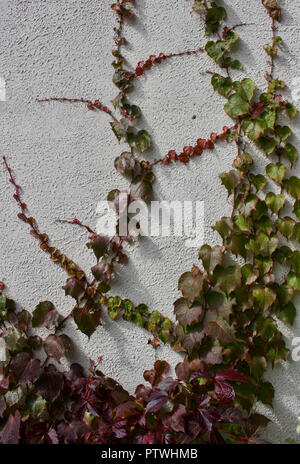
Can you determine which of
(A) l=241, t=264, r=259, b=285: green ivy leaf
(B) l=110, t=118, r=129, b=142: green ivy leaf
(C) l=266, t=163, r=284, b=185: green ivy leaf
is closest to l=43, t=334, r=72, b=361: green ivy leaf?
(A) l=241, t=264, r=259, b=285: green ivy leaf

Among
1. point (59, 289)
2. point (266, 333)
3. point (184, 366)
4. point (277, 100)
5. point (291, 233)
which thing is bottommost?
point (184, 366)

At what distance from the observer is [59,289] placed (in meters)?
2.32

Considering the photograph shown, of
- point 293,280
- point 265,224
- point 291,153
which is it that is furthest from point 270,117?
point 293,280

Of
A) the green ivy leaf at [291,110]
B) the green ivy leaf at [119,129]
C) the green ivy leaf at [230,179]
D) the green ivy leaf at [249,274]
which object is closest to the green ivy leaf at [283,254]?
the green ivy leaf at [249,274]

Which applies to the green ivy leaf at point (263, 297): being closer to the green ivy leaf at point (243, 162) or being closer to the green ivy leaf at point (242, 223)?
the green ivy leaf at point (242, 223)

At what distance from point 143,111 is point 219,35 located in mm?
509

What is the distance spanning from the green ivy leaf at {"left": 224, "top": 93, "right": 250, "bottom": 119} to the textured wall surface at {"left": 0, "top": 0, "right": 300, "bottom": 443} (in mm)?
51

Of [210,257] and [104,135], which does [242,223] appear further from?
[104,135]

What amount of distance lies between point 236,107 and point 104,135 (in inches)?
26.2

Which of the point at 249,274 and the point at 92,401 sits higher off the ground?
the point at 249,274

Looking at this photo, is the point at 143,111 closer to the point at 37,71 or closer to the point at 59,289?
the point at 37,71

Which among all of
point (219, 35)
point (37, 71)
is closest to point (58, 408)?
point (37, 71)

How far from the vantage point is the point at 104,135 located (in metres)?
2.27

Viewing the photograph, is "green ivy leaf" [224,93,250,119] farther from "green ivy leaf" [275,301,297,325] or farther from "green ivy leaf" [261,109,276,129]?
"green ivy leaf" [275,301,297,325]
